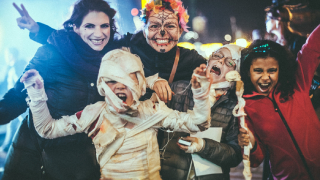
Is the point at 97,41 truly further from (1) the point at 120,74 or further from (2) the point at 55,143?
(2) the point at 55,143

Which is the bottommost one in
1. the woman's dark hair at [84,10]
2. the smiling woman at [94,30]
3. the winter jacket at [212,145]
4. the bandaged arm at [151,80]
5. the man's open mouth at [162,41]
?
the winter jacket at [212,145]

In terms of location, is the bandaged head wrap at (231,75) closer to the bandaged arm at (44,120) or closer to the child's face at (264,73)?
the child's face at (264,73)

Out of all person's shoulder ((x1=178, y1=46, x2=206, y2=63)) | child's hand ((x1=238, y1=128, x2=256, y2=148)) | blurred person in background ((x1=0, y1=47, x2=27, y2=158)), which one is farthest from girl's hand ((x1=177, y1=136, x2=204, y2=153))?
blurred person in background ((x1=0, y1=47, x2=27, y2=158))

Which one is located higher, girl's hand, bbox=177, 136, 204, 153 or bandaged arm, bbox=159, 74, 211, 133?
bandaged arm, bbox=159, 74, 211, 133

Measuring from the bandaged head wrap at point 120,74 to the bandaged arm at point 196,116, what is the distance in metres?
0.22

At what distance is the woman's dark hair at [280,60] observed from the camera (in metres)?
1.71

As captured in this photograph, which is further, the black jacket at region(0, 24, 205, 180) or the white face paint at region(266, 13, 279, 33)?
the white face paint at region(266, 13, 279, 33)

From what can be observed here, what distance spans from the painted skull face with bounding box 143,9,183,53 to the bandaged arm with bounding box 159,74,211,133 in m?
0.51

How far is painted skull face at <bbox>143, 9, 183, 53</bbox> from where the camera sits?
166 cm

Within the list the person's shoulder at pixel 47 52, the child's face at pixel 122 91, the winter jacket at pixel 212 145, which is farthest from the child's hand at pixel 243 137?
the person's shoulder at pixel 47 52

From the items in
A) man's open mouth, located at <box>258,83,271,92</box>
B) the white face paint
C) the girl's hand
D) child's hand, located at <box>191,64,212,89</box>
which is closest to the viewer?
child's hand, located at <box>191,64,212,89</box>

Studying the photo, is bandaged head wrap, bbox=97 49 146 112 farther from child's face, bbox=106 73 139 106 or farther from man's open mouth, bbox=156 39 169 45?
man's open mouth, bbox=156 39 169 45

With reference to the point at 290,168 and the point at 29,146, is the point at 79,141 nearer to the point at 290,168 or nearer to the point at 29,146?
the point at 29,146

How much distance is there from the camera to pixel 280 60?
5.62 ft
